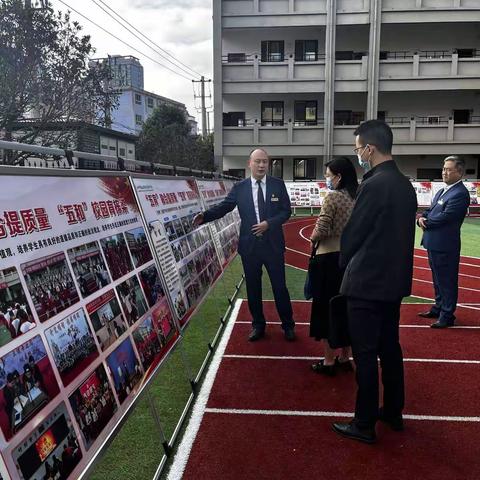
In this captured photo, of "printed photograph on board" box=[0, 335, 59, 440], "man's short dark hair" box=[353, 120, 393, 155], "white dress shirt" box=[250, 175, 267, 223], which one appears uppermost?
"man's short dark hair" box=[353, 120, 393, 155]

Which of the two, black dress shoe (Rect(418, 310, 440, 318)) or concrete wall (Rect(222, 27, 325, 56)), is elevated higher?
concrete wall (Rect(222, 27, 325, 56))

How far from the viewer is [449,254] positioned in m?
5.26

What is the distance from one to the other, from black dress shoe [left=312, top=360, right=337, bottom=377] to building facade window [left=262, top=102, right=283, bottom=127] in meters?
23.5

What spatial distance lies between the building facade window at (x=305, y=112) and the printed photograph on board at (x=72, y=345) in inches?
993

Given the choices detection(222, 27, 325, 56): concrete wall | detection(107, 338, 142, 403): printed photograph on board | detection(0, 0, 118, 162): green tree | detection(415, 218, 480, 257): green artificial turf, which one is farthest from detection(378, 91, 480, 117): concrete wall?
detection(107, 338, 142, 403): printed photograph on board

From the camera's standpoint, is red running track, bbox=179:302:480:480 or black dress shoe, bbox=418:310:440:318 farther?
black dress shoe, bbox=418:310:440:318

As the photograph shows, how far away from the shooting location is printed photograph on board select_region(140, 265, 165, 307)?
2.90 m

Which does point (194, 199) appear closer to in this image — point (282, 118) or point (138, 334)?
point (138, 334)

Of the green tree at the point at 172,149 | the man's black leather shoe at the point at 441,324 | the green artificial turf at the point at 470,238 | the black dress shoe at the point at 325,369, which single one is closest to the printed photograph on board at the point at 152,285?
the black dress shoe at the point at 325,369

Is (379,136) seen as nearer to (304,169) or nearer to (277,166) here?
(304,169)

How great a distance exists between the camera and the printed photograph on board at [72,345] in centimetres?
182

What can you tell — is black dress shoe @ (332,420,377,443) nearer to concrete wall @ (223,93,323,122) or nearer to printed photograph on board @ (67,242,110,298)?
printed photograph on board @ (67,242,110,298)

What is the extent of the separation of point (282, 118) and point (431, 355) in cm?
2326

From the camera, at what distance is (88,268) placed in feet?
7.19
